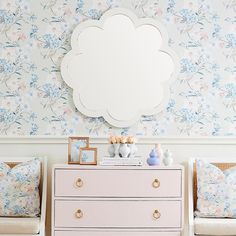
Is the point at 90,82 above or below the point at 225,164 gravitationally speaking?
above

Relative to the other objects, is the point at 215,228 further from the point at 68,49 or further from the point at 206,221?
the point at 68,49

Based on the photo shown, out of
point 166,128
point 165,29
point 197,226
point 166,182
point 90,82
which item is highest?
point 165,29

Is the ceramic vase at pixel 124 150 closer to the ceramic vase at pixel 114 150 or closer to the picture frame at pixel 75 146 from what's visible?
the ceramic vase at pixel 114 150

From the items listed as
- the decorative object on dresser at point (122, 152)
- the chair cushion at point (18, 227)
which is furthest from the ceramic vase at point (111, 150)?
the chair cushion at point (18, 227)

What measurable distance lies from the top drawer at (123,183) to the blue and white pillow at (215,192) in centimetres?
21

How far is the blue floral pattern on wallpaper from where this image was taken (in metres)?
4.51

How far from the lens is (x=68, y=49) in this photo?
14.9ft

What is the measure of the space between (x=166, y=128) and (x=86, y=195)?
0.81m

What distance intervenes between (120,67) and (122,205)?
1.04 m

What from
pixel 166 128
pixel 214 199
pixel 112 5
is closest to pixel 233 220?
pixel 214 199

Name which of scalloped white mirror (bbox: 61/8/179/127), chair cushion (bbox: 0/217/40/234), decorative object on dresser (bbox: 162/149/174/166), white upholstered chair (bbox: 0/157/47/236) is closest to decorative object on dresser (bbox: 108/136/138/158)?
decorative object on dresser (bbox: 162/149/174/166)

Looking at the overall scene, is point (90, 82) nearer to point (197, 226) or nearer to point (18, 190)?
point (18, 190)

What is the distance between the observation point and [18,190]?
13.9ft

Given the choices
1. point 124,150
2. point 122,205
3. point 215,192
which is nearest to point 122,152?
point 124,150
